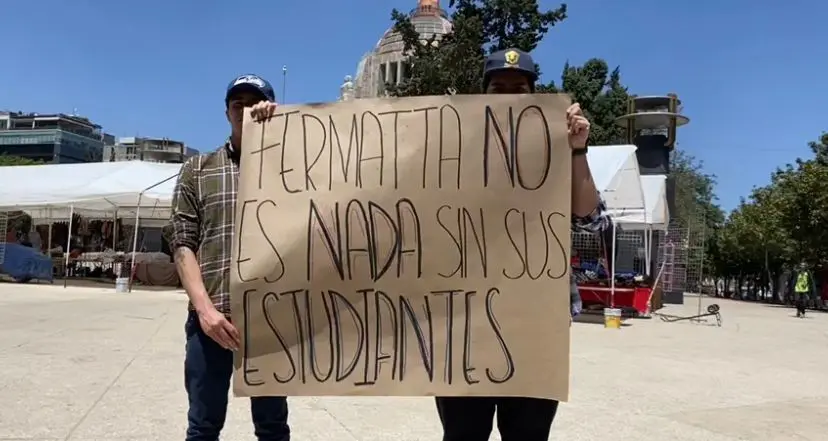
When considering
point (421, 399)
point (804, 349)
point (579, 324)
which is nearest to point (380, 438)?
point (421, 399)

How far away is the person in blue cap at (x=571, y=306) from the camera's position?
7.63 ft

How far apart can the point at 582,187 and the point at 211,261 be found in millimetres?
1339

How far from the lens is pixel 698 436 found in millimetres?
4785

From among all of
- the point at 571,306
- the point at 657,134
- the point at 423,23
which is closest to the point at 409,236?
the point at 571,306

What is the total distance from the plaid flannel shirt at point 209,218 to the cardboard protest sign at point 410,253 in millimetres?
112

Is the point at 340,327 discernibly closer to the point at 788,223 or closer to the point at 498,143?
the point at 498,143

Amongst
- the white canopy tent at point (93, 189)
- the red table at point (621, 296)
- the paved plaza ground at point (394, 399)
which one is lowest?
the paved plaza ground at point (394, 399)

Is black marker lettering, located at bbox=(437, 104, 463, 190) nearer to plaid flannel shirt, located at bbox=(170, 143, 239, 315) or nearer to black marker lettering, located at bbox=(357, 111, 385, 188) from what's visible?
black marker lettering, located at bbox=(357, 111, 385, 188)

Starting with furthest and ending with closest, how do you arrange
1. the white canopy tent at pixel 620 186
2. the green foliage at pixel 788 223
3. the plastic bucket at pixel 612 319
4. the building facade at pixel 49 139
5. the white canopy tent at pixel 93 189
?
the building facade at pixel 49 139 → the green foliage at pixel 788 223 → the white canopy tent at pixel 93 189 → the white canopy tent at pixel 620 186 → the plastic bucket at pixel 612 319

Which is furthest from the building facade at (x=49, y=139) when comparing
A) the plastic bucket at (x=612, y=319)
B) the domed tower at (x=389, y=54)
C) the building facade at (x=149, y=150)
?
the plastic bucket at (x=612, y=319)

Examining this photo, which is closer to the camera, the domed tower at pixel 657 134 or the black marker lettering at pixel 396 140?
the black marker lettering at pixel 396 140

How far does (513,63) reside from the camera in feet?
7.88

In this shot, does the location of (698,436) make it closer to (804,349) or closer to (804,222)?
(804,349)

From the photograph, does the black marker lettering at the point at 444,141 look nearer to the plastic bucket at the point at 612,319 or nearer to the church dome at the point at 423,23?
the plastic bucket at the point at 612,319
